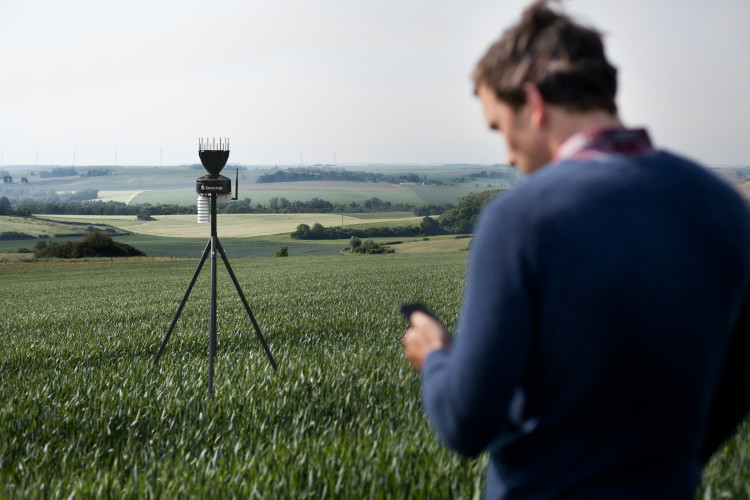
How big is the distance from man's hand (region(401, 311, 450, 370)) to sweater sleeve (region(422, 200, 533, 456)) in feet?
0.49

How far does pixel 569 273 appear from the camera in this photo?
4.08 feet

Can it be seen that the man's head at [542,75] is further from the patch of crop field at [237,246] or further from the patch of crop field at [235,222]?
the patch of crop field at [235,222]

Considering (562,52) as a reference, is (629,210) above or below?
below

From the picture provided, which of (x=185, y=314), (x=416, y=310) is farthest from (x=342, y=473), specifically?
(x=185, y=314)

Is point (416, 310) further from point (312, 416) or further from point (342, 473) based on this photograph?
point (312, 416)

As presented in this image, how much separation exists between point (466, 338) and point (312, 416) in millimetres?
3699

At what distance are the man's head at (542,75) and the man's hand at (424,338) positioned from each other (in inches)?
19.7

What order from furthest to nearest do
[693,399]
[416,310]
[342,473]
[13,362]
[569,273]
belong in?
1. [13,362]
2. [342,473]
3. [416,310]
4. [693,399]
5. [569,273]

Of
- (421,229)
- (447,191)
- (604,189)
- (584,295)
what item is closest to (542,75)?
(604,189)

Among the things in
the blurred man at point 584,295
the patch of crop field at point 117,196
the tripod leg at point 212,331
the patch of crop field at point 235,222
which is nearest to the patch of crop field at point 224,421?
the tripod leg at point 212,331

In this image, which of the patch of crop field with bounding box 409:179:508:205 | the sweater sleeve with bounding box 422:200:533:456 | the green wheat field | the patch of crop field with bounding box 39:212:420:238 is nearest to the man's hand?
the sweater sleeve with bounding box 422:200:533:456

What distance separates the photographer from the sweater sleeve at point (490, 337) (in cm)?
125

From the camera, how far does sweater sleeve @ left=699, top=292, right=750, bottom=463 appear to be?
157 centimetres

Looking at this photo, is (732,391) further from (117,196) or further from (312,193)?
(117,196)
